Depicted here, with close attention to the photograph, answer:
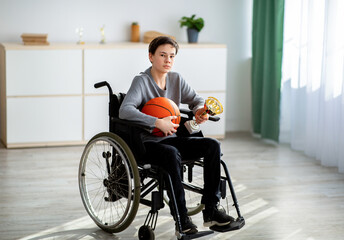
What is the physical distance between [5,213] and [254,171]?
1.80m

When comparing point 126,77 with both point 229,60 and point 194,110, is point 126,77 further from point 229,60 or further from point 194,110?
point 194,110

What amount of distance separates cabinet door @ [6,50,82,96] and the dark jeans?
211 cm

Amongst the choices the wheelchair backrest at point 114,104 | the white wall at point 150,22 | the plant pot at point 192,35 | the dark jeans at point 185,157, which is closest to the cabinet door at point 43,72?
the white wall at point 150,22

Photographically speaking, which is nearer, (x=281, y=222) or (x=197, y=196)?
(x=281, y=222)

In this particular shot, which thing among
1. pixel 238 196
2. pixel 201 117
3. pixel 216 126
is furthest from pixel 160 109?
pixel 216 126

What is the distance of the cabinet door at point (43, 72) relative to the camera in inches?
193

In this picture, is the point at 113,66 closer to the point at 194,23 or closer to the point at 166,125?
the point at 194,23

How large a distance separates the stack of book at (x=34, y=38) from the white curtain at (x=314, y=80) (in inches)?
77.4

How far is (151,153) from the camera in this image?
299cm

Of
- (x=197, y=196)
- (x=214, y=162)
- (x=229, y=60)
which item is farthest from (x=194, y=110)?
(x=229, y=60)

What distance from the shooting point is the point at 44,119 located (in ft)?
16.5

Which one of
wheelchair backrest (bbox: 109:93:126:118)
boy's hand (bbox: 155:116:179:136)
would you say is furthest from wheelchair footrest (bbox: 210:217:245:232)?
wheelchair backrest (bbox: 109:93:126:118)

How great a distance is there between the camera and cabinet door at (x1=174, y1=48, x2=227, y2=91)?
17.3 ft

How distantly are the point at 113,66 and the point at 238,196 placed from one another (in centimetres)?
181
